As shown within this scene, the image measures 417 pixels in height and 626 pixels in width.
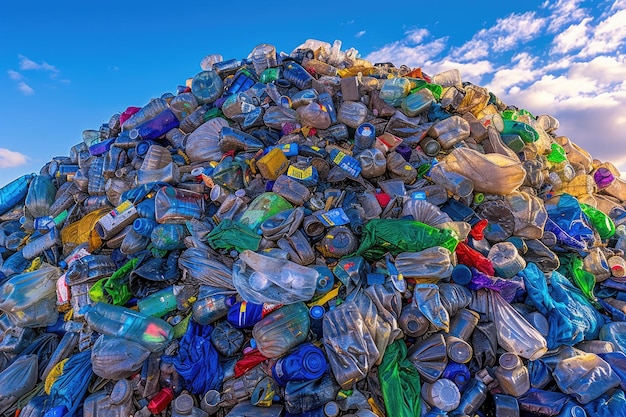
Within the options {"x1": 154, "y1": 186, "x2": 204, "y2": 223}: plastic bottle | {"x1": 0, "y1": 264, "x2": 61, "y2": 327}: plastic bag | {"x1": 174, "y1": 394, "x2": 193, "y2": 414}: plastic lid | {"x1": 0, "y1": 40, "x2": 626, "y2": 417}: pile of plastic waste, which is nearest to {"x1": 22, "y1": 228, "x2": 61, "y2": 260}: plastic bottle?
{"x1": 0, "y1": 40, "x2": 626, "y2": 417}: pile of plastic waste

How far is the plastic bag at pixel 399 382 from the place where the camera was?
3225 millimetres

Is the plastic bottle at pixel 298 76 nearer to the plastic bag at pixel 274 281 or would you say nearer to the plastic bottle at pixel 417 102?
the plastic bottle at pixel 417 102

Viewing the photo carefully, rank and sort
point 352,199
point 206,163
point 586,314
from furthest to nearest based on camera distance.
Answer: point 206,163 < point 352,199 < point 586,314

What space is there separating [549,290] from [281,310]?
2.91 meters

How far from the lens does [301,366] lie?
3369 millimetres

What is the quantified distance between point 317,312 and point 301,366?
52 cm

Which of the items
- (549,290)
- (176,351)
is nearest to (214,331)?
(176,351)

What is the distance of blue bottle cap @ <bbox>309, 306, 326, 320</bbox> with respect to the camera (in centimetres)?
367

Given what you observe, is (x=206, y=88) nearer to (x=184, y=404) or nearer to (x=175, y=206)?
(x=175, y=206)

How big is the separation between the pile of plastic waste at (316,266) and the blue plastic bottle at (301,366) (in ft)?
0.05

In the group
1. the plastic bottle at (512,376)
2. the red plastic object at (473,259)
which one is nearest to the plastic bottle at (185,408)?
the plastic bottle at (512,376)

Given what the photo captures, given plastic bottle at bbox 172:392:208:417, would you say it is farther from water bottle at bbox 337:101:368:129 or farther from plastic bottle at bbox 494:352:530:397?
water bottle at bbox 337:101:368:129

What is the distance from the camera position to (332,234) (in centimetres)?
416

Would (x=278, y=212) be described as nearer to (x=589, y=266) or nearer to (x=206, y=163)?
(x=206, y=163)
